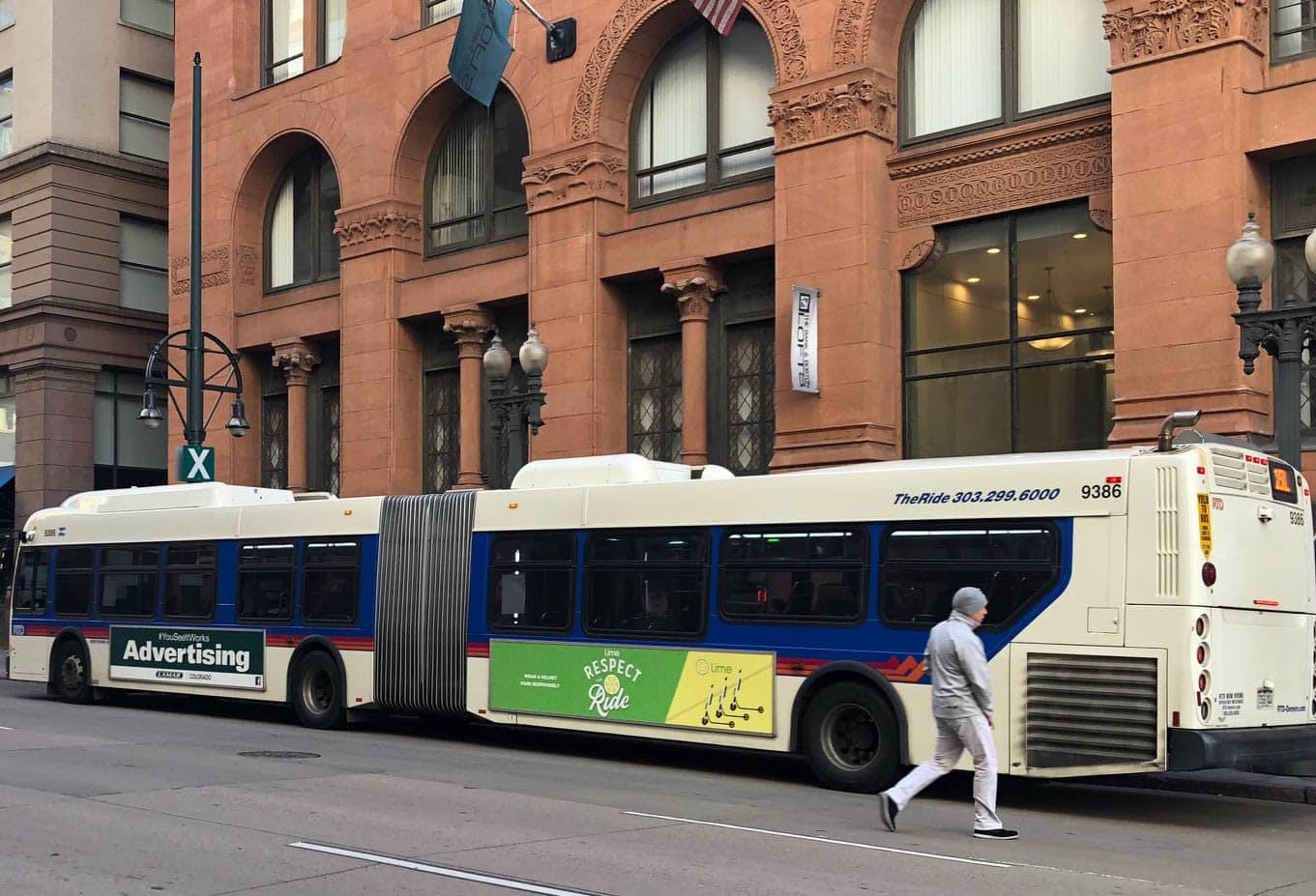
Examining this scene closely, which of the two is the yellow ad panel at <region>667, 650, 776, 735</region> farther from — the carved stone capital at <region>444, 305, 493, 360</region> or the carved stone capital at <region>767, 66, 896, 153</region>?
the carved stone capital at <region>444, 305, 493, 360</region>

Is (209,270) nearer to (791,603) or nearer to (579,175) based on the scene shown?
(579,175)

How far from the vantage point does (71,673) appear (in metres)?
22.8

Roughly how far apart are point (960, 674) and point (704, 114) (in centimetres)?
1630

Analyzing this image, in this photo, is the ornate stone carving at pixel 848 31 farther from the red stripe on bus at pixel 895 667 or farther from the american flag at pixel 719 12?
the red stripe on bus at pixel 895 667

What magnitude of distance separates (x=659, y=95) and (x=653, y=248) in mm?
2835

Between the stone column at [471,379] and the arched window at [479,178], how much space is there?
5.17ft

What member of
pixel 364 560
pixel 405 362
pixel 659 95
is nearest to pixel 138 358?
pixel 405 362

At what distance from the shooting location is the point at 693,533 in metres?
15.2

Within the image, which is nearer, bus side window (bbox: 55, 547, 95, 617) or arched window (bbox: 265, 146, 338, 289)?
bus side window (bbox: 55, 547, 95, 617)

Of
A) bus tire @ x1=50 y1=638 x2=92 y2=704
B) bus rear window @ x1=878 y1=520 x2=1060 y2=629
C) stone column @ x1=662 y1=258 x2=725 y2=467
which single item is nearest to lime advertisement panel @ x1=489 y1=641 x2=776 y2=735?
bus rear window @ x1=878 y1=520 x2=1060 y2=629

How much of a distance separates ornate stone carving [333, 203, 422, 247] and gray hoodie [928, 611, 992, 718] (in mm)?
20957

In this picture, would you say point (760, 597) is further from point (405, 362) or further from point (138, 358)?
point (138, 358)

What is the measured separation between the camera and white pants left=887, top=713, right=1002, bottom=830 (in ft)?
35.2

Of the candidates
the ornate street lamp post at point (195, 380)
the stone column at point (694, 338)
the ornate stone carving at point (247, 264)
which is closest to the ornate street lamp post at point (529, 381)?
the stone column at point (694, 338)
